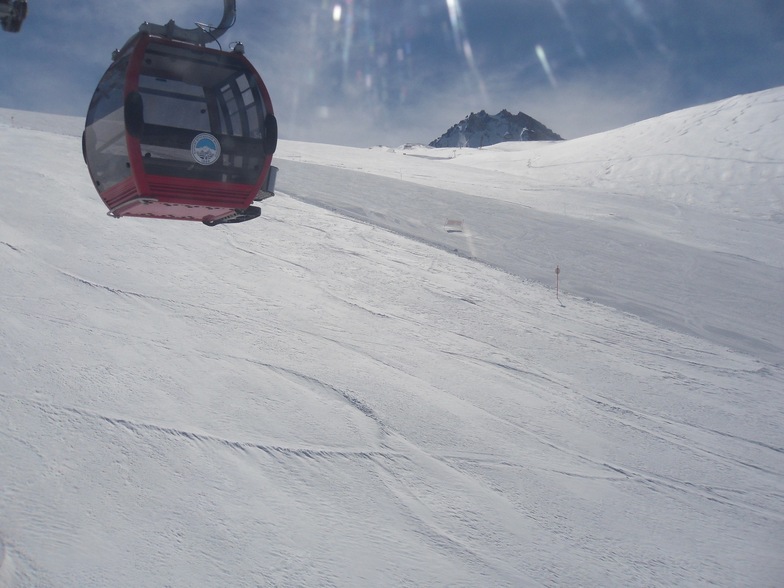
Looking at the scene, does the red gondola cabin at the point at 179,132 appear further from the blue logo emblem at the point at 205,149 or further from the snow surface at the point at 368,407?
the snow surface at the point at 368,407

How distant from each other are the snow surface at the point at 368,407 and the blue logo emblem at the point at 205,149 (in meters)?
3.30

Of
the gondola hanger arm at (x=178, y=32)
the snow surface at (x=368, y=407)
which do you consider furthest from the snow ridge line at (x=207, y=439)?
the gondola hanger arm at (x=178, y=32)

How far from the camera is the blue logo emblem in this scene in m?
4.65

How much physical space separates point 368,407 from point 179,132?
4.37m

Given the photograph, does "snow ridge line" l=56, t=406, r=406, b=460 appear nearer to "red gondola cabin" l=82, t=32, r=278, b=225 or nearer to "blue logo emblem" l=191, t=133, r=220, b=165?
"red gondola cabin" l=82, t=32, r=278, b=225

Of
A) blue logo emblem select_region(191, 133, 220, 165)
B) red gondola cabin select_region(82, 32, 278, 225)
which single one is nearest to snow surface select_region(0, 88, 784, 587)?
red gondola cabin select_region(82, 32, 278, 225)

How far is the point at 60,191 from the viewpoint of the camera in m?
14.3

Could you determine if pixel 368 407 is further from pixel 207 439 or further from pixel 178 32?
pixel 178 32

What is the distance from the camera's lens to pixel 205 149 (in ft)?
15.5

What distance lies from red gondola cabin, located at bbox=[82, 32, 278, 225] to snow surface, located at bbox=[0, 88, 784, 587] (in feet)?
9.29

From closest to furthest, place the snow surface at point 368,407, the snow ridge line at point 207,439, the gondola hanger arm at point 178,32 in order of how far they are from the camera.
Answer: the gondola hanger arm at point 178,32
the snow surface at point 368,407
the snow ridge line at point 207,439

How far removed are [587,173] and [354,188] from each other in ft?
52.6

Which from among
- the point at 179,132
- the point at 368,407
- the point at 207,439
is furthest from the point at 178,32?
the point at 368,407

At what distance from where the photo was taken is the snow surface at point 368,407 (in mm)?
5488
